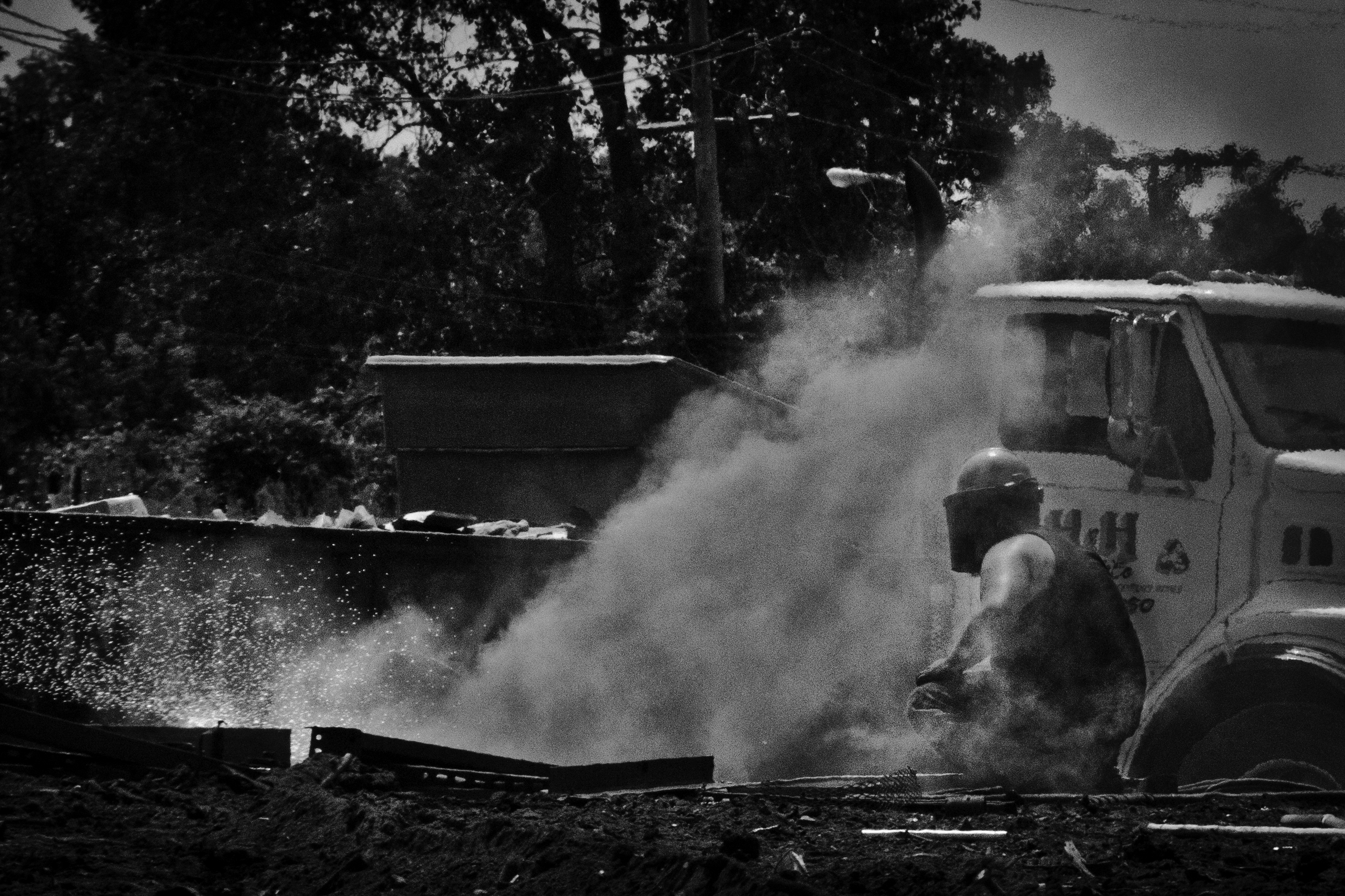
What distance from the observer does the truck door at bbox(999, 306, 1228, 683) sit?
6652mm

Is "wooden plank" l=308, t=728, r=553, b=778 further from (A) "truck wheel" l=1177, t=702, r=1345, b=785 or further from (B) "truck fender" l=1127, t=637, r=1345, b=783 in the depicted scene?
(A) "truck wheel" l=1177, t=702, r=1345, b=785

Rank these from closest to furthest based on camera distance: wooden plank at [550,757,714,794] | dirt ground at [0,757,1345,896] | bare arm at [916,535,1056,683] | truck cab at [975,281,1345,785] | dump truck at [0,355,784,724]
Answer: dirt ground at [0,757,1345,896] < bare arm at [916,535,1056,683] < truck cab at [975,281,1345,785] < wooden plank at [550,757,714,794] < dump truck at [0,355,784,724]

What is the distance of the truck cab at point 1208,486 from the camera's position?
6270mm

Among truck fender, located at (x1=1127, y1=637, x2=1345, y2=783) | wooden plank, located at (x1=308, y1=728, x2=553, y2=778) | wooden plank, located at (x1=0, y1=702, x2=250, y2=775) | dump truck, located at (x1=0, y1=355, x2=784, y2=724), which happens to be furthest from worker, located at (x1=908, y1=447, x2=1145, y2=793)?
wooden plank, located at (x1=0, y1=702, x2=250, y2=775)

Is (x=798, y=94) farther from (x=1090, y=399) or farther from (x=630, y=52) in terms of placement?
(x=1090, y=399)

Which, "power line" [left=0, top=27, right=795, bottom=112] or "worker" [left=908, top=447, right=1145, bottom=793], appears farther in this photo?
"power line" [left=0, top=27, right=795, bottom=112]

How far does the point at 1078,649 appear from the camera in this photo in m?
6.27

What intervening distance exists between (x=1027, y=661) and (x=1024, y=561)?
0.37 m

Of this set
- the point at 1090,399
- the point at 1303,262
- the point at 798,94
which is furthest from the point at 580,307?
the point at 1090,399

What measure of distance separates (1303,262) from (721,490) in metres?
11.2

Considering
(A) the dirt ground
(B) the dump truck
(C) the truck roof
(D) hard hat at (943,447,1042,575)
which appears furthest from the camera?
(B) the dump truck

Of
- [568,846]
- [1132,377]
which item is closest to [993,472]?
[1132,377]

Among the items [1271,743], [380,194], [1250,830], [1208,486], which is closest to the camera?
[1250,830]

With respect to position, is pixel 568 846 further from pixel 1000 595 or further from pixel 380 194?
pixel 380 194
